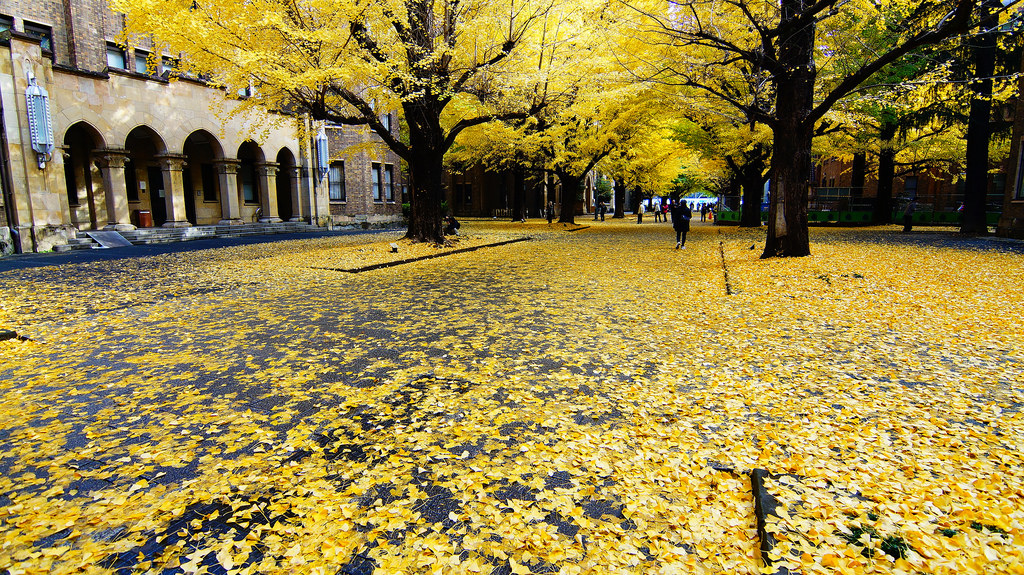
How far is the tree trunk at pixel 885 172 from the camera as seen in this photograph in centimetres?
2795

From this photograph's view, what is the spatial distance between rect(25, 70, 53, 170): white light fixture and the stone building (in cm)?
7

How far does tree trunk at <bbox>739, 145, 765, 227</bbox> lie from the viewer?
1093 inches

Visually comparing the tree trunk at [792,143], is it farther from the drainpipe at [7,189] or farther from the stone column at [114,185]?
the stone column at [114,185]

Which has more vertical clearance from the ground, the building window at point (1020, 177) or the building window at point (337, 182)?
the building window at point (337, 182)

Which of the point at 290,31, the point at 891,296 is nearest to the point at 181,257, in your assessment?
the point at 290,31

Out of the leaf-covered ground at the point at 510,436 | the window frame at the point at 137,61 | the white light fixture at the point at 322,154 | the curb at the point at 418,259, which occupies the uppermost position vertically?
the window frame at the point at 137,61

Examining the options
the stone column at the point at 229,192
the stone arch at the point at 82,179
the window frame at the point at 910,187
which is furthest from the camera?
the window frame at the point at 910,187

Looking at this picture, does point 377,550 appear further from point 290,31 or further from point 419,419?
point 290,31

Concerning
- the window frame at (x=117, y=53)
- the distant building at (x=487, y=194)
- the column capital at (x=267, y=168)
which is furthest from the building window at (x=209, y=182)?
the distant building at (x=487, y=194)

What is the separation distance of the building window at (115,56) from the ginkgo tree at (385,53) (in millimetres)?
6357

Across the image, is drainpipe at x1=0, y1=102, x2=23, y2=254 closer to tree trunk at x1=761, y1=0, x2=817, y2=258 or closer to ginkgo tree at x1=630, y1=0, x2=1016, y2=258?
ginkgo tree at x1=630, y1=0, x2=1016, y2=258

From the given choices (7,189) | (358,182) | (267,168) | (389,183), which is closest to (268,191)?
(267,168)

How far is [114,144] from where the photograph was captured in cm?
2094

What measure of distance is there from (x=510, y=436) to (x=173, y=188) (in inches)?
957
